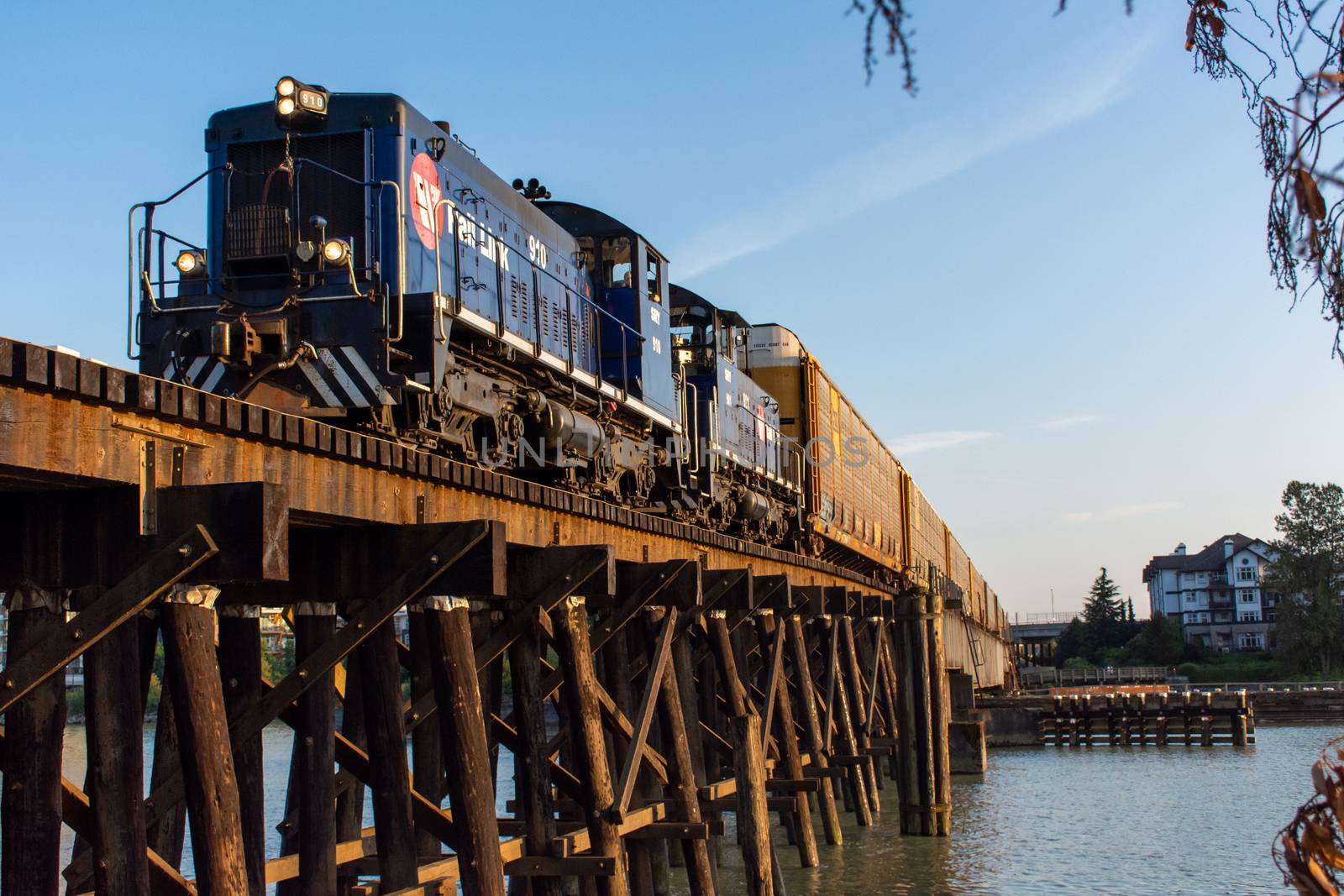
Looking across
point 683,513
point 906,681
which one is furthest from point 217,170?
point 906,681

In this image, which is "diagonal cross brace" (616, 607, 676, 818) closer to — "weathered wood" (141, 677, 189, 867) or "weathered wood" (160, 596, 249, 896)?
"weathered wood" (141, 677, 189, 867)

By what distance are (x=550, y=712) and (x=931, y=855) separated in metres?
32.2

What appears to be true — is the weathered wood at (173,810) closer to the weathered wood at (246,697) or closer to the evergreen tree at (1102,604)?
the weathered wood at (246,697)

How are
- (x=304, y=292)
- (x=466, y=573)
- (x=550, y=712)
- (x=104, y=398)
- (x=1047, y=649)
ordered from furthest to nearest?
1. (x=1047, y=649)
2. (x=550, y=712)
3. (x=304, y=292)
4. (x=466, y=573)
5. (x=104, y=398)

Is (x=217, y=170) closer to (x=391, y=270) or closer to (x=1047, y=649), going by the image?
(x=391, y=270)

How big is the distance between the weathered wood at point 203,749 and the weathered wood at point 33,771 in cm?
55

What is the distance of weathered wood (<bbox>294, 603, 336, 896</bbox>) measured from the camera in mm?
7262

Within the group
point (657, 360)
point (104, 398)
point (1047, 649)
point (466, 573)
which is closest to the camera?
point (104, 398)

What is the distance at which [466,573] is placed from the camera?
7102mm

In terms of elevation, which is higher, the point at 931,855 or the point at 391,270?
the point at 391,270

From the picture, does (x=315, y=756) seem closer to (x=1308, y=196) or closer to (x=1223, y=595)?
(x=1308, y=196)

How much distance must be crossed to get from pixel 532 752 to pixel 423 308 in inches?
148

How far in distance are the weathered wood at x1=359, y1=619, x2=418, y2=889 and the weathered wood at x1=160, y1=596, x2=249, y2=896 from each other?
6.61ft

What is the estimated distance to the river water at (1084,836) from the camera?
17.4 meters
